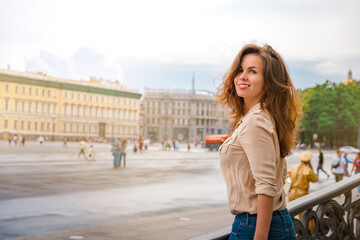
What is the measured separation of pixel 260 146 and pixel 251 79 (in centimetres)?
34

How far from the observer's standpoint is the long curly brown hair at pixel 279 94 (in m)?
1.97

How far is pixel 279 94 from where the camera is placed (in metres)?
2.00

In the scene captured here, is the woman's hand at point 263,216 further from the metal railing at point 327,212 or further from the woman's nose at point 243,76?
the metal railing at point 327,212

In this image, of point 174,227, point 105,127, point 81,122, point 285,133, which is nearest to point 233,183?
point 285,133

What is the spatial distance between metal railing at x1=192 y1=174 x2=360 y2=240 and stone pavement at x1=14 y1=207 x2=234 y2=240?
398cm

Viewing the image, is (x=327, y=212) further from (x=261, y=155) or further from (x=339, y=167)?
(x=339, y=167)

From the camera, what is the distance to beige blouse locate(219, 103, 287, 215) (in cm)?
181

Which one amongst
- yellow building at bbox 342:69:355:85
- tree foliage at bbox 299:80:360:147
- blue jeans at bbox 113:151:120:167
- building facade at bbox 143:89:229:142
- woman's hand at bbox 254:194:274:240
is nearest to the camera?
woman's hand at bbox 254:194:274:240

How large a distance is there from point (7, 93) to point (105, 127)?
32198 millimetres

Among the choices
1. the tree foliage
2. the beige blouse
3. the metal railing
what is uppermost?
the tree foliage

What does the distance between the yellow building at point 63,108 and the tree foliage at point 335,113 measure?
4341cm

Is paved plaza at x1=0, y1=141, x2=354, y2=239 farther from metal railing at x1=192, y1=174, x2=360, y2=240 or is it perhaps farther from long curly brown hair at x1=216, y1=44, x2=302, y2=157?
long curly brown hair at x1=216, y1=44, x2=302, y2=157

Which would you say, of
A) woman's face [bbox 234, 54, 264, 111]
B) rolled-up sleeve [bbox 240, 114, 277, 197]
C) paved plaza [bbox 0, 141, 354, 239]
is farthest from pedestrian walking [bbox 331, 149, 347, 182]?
rolled-up sleeve [bbox 240, 114, 277, 197]

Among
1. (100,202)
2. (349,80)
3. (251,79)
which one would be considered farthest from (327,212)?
(349,80)
